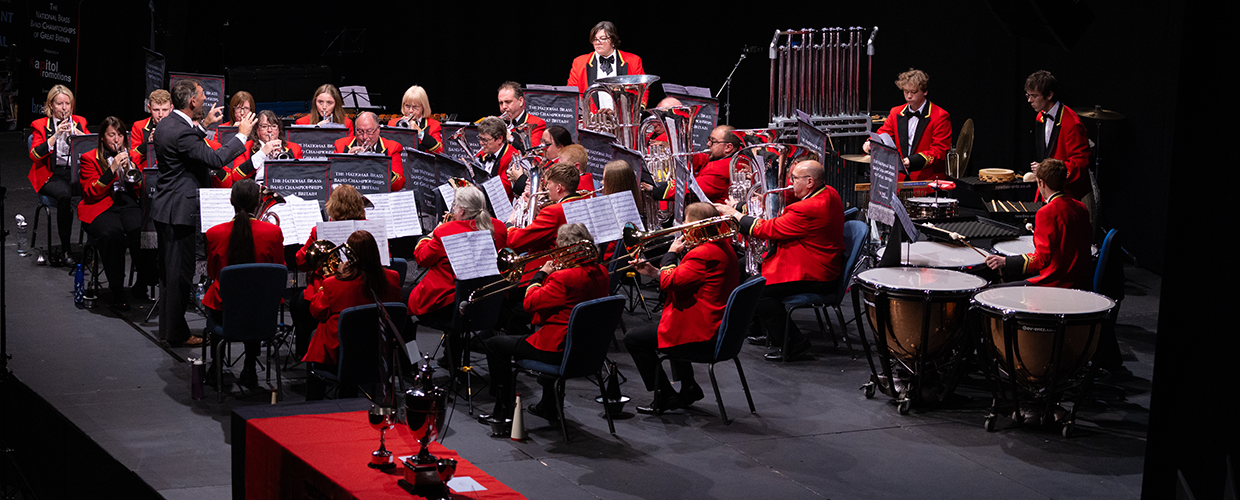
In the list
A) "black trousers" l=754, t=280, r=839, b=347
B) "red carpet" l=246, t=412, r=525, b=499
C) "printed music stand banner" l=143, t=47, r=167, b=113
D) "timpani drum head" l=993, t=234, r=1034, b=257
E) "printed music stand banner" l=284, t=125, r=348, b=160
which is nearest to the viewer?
"red carpet" l=246, t=412, r=525, b=499

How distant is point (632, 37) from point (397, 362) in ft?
35.5

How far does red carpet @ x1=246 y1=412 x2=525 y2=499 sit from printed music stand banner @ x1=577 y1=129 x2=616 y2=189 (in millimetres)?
3648

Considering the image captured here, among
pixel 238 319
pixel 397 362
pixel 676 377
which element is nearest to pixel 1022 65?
pixel 676 377

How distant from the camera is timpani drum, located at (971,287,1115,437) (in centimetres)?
557

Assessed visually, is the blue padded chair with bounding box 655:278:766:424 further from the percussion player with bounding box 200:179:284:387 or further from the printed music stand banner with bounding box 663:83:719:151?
the printed music stand banner with bounding box 663:83:719:151

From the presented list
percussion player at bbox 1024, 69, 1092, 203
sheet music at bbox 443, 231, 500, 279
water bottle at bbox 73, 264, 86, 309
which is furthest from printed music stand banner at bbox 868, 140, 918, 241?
water bottle at bbox 73, 264, 86, 309

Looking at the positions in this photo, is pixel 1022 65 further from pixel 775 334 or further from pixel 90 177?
pixel 90 177

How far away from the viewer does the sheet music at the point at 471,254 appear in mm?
5917

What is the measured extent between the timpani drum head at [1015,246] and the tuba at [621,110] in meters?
2.69

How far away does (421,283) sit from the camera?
6613 mm

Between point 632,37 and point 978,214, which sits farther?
point 632,37

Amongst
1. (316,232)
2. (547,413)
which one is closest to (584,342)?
(547,413)

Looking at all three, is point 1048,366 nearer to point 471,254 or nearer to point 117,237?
point 471,254

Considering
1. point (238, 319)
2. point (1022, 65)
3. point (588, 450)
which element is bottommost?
point (588, 450)
